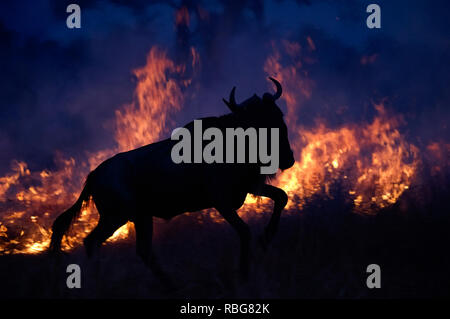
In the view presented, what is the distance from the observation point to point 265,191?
19.0ft

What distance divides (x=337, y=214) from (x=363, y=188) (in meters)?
Answer: 1.48

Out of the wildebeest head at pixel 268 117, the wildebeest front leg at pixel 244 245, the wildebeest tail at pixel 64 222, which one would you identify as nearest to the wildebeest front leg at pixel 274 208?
the wildebeest head at pixel 268 117

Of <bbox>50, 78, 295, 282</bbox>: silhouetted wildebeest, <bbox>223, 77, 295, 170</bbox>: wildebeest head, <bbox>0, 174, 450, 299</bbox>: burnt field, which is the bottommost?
<bbox>0, 174, 450, 299</bbox>: burnt field

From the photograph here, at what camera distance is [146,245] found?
19.3 ft

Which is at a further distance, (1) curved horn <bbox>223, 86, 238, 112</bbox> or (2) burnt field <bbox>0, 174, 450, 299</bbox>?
(1) curved horn <bbox>223, 86, 238, 112</bbox>

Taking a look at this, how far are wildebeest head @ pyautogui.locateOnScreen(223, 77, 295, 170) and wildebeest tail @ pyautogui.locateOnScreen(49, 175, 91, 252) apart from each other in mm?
2913

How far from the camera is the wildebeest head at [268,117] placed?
5.54 metres

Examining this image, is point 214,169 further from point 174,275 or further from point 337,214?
point 337,214

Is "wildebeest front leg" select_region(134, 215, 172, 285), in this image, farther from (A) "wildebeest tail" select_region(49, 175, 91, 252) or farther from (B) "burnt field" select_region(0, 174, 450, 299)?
(A) "wildebeest tail" select_region(49, 175, 91, 252)

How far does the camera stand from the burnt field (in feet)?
16.5

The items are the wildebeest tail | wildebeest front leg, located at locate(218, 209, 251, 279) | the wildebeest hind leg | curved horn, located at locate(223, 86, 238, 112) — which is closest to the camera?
wildebeest front leg, located at locate(218, 209, 251, 279)

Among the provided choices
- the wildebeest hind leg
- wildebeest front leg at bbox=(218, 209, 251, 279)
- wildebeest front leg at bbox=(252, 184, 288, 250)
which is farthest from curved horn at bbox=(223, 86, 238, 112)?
the wildebeest hind leg

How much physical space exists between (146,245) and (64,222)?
1.51 meters

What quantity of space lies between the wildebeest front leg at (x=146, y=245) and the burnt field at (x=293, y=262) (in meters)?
0.23
